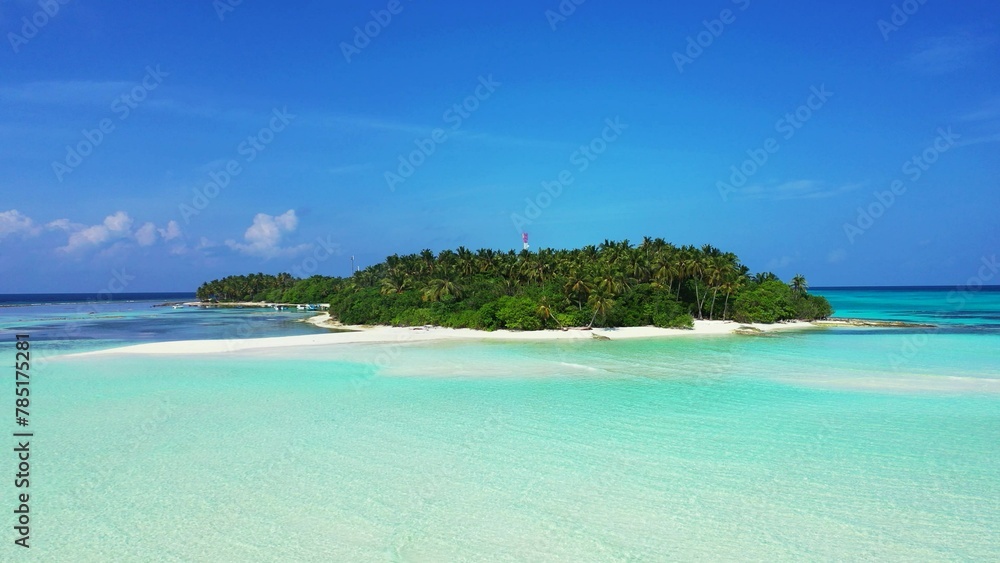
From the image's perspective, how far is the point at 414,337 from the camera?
167 ft

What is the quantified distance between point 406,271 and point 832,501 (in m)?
68.2

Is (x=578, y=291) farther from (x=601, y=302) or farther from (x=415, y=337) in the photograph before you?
(x=415, y=337)

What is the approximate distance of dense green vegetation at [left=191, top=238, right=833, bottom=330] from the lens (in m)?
56.0

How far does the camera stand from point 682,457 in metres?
15.1

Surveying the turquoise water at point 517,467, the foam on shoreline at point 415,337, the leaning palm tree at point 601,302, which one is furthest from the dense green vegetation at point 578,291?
the turquoise water at point 517,467

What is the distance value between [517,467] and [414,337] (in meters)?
37.4

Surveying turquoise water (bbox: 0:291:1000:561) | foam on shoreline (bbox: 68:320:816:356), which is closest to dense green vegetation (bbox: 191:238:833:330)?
foam on shoreline (bbox: 68:320:816:356)

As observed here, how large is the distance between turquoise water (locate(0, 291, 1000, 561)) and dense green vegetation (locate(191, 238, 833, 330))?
27.6 metres

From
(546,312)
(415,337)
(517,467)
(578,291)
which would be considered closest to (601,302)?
(578,291)

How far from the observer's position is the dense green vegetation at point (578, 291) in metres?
56.0

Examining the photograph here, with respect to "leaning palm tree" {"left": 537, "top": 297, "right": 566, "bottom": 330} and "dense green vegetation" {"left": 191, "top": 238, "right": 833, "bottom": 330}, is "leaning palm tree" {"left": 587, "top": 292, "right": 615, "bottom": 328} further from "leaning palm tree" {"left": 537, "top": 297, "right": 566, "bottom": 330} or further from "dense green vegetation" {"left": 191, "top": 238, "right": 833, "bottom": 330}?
"leaning palm tree" {"left": 537, "top": 297, "right": 566, "bottom": 330}

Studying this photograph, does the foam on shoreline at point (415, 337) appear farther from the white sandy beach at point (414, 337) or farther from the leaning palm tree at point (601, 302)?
the leaning palm tree at point (601, 302)

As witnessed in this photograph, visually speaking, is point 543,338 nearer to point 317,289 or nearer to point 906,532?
point 906,532

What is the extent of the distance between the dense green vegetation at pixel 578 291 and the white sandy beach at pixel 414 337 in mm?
1825
